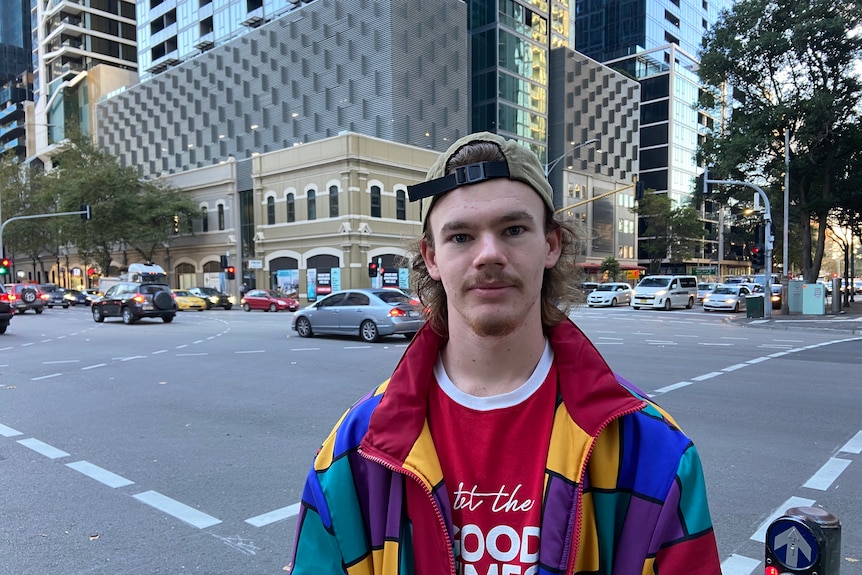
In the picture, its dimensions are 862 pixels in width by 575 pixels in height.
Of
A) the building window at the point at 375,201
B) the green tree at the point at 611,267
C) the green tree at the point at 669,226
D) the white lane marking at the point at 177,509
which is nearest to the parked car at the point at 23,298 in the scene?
the building window at the point at 375,201

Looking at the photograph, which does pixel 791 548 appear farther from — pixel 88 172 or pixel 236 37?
pixel 236 37

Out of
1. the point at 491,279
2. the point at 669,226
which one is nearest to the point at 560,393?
the point at 491,279

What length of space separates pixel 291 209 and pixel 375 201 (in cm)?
653

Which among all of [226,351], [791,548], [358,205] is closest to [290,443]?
[791,548]

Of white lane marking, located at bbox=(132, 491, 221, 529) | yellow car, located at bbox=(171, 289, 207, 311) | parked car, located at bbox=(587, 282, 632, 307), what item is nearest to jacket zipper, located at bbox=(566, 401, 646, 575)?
white lane marking, located at bbox=(132, 491, 221, 529)

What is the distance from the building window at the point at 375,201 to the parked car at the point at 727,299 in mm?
19985

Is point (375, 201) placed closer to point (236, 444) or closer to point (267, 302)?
point (267, 302)

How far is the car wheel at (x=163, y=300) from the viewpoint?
69.2ft

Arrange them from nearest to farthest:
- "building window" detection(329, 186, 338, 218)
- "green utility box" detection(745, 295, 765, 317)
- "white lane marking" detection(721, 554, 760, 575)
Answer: "white lane marking" detection(721, 554, 760, 575)
"green utility box" detection(745, 295, 765, 317)
"building window" detection(329, 186, 338, 218)

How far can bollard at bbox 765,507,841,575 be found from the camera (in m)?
1.31

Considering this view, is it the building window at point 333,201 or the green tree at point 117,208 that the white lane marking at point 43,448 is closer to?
the building window at point 333,201

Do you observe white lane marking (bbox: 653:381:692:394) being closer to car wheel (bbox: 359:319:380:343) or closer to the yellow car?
car wheel (bbox: 359:319:380:343)

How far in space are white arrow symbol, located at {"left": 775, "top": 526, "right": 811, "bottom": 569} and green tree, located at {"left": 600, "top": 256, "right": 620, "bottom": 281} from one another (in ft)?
187

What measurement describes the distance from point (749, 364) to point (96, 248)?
46.6 metres
